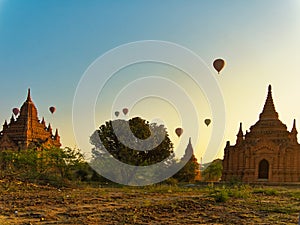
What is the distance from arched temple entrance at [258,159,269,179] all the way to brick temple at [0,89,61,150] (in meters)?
26.0

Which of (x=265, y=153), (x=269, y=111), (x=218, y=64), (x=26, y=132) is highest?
(x=218, y=64)

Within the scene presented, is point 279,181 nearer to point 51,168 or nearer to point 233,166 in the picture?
point 233,166

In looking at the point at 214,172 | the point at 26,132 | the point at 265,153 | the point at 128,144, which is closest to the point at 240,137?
the point at 265,153

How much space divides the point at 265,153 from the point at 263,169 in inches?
75.9

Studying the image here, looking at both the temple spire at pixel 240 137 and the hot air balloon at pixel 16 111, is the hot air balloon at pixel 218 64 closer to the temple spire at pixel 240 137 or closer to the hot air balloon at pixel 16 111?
the temple spire at pixel 240 137

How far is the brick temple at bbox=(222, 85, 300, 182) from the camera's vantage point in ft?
121

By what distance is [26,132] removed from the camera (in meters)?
49.6

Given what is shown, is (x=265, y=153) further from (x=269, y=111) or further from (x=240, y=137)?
(x=269, y=111)

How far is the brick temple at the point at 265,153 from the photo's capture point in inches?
1452

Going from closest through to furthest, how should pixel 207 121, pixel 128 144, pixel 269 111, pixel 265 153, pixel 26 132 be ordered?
pixel 128 144
pixel 265 153
pixel 207 121
pixel 269 111
pixel 26 132

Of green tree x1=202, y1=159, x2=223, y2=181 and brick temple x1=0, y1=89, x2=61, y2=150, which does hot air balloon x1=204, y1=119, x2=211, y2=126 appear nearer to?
green tree x1=202, y1=159, x2=223, y2=181

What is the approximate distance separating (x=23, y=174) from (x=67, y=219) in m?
17.1

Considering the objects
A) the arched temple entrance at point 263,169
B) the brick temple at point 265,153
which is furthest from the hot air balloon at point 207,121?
the arched temple entrance at point 263,169

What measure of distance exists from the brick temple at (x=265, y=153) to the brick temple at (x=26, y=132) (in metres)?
23.5
